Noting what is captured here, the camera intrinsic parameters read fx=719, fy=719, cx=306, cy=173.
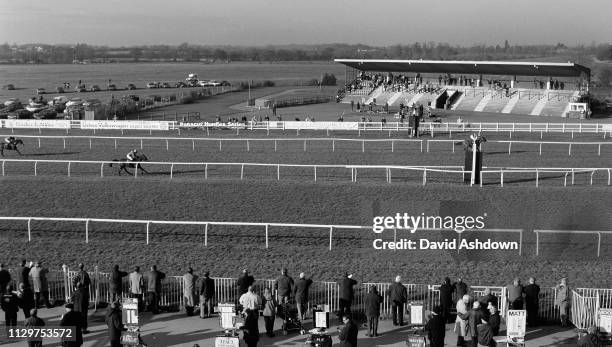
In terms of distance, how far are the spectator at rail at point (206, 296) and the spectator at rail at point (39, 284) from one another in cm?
297

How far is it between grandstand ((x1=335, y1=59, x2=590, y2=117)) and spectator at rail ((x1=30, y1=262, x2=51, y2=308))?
1483 inches

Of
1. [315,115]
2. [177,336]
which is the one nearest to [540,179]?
[177,336]

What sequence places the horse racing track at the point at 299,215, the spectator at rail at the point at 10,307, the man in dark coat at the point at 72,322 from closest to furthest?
the man in dark coat at the point at 72,322 → the spectator at rail at the point at 10,307 → the horse racing track at the point at 299,215

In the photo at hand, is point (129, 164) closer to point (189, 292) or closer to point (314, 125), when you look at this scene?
point (189, 292)

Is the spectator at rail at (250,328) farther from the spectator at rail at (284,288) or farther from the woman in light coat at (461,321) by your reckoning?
the woman in light coat at (461,321)

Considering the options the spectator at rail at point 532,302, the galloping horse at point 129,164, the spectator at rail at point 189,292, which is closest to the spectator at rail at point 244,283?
the spectator at rail at point 189,292

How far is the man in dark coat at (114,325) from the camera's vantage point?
34.9ft

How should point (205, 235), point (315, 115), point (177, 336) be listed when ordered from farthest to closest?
point (315, 115) → point (205, 235) → point (177, 336)

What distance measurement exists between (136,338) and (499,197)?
12.1m

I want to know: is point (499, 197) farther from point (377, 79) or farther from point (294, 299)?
point (377, 79)

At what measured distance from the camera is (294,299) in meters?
12.7

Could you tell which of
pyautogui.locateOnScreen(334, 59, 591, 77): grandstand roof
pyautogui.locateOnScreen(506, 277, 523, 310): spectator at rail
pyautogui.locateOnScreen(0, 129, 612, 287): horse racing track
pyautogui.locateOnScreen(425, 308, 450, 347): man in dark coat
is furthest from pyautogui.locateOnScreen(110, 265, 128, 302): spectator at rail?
pyautogui.locateOnScreen(334, 59, 591, 77): grandstand roof

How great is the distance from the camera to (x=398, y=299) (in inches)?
472

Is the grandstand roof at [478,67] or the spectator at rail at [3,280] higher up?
the grandstand roof at [478,67]
